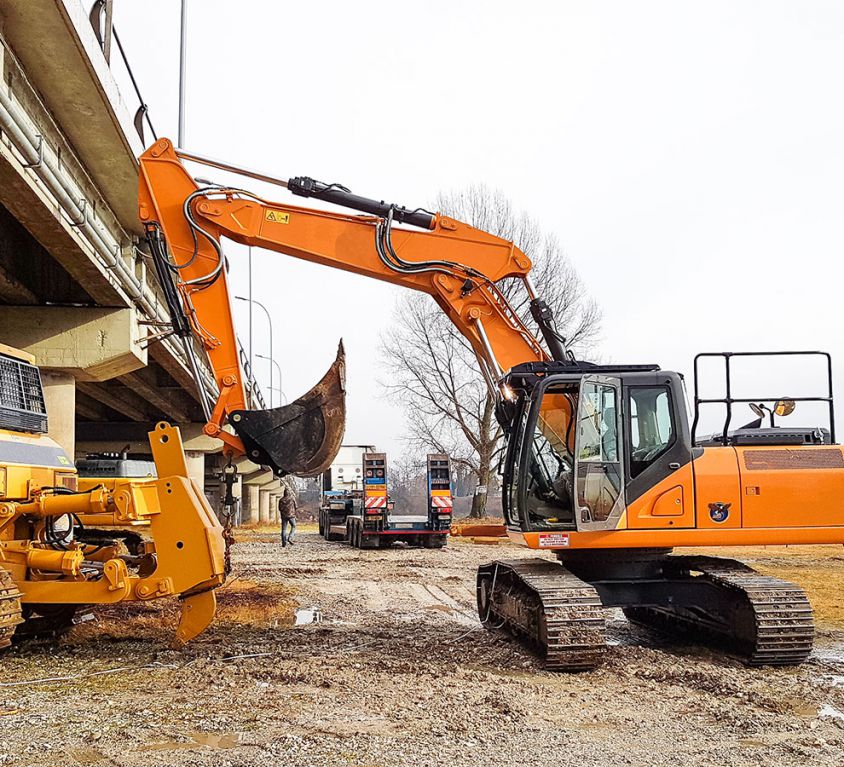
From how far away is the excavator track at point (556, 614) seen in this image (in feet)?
25.7

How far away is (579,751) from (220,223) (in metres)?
6.08

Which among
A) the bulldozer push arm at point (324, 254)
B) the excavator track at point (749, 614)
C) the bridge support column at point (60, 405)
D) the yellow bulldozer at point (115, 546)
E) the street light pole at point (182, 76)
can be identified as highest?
the street light pole at point (182, 76)

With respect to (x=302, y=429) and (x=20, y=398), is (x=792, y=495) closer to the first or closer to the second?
(x=302, y=429)

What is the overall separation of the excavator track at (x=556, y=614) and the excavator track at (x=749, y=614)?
142 centimetres

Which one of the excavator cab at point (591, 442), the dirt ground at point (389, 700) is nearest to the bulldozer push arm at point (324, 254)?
the excavator cab at point (591, 442)

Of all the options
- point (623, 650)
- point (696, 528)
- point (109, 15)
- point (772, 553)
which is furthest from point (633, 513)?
point (772, 553)

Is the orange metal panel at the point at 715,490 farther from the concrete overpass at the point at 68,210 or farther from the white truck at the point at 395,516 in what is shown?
the white truck at the point at 395,516

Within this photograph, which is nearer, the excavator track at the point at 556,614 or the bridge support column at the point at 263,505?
the excavator track at the point at 556,614

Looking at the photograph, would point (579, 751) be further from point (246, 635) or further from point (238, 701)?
point (246, 635)

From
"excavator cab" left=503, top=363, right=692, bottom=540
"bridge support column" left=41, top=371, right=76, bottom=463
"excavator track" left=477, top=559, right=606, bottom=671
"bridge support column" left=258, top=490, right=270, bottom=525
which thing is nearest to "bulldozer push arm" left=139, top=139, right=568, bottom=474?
"excavator cab" left=503, top=363, right=692, bottom=540

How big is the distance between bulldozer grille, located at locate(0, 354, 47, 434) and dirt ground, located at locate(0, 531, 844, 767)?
2.16 m

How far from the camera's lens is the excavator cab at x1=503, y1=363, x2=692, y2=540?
8.63 metres

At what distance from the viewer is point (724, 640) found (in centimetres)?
912

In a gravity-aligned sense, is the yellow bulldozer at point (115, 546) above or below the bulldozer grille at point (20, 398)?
below
